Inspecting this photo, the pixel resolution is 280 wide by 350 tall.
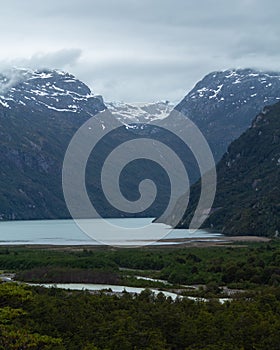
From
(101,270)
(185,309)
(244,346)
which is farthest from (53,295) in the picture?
(101,270)

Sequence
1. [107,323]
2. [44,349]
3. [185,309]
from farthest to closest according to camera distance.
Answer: [185,309] < [107,323] < [44,349]

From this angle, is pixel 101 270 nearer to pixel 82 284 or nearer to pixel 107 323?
pixel 82 284

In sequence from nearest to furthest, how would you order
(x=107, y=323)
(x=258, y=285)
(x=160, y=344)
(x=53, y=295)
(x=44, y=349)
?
1. (x=44, y=349)
2. (x=160, y=344)
3. (x=107, y=323)
4. (x=53, y=295)
5. (x=258, y=285)

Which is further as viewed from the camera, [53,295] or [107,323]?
[53,295]

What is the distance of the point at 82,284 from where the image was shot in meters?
87.4

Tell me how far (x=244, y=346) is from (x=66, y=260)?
60.4 meters

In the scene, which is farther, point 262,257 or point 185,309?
point 262,257

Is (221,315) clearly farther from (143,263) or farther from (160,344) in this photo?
(143,263)

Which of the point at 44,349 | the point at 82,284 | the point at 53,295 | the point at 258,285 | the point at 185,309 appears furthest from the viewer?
the point at 82,284

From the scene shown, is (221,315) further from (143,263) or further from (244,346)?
(143,263)

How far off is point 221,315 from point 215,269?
4359cm

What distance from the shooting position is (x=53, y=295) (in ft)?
209

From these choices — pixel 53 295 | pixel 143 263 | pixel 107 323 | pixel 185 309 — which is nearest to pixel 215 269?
pixel 143 263

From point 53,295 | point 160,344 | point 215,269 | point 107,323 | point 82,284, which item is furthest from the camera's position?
point 215,269
